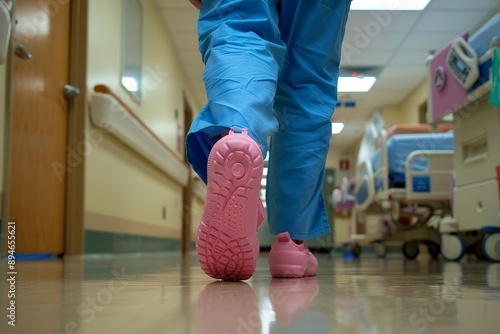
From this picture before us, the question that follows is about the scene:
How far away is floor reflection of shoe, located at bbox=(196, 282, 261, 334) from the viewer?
51 cm

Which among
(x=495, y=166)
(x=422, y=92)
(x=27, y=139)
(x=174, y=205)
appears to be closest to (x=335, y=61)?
(x=495, y=166)

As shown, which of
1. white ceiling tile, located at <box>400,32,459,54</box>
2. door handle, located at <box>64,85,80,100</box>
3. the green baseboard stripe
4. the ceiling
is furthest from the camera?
white ceiling tile, located at <box>400,32,459,54</box>

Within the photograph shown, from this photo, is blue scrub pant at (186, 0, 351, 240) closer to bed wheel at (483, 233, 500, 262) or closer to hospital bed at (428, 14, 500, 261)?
hospital bed at (428, 14, 500, 261)

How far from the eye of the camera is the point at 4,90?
2.78 m

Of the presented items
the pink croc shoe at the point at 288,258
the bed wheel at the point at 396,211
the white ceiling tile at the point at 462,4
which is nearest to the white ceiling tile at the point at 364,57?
the white ceiling tile at the point at 462,4

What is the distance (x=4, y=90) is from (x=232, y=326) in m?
2.59

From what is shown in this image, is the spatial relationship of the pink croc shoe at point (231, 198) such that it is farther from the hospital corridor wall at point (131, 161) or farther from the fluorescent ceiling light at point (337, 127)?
the fluorescent ceiling light at point (337, 127)

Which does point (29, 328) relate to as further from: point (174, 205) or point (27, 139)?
point (174, 205)

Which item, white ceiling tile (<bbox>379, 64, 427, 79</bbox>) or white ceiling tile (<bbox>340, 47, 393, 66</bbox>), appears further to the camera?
white ceiling tile (<bbox>379, 64, 427, 79</bbox>)

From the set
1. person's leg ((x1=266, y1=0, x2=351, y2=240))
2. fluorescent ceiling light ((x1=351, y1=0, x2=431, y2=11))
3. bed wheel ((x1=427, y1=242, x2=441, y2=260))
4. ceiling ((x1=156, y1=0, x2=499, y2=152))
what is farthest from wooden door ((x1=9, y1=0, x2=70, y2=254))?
fluorescent ceiling light ((x1=351, y1=0, x2=431, y2=11))

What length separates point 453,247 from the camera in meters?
3.70

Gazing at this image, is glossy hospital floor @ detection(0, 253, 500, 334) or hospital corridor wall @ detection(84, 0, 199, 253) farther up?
hospital corridor wall @ detection(84, 0, 199, 253)

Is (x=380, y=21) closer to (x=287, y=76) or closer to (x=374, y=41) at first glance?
(x=374, y=41)

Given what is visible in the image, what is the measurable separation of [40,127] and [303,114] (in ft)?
7.83
